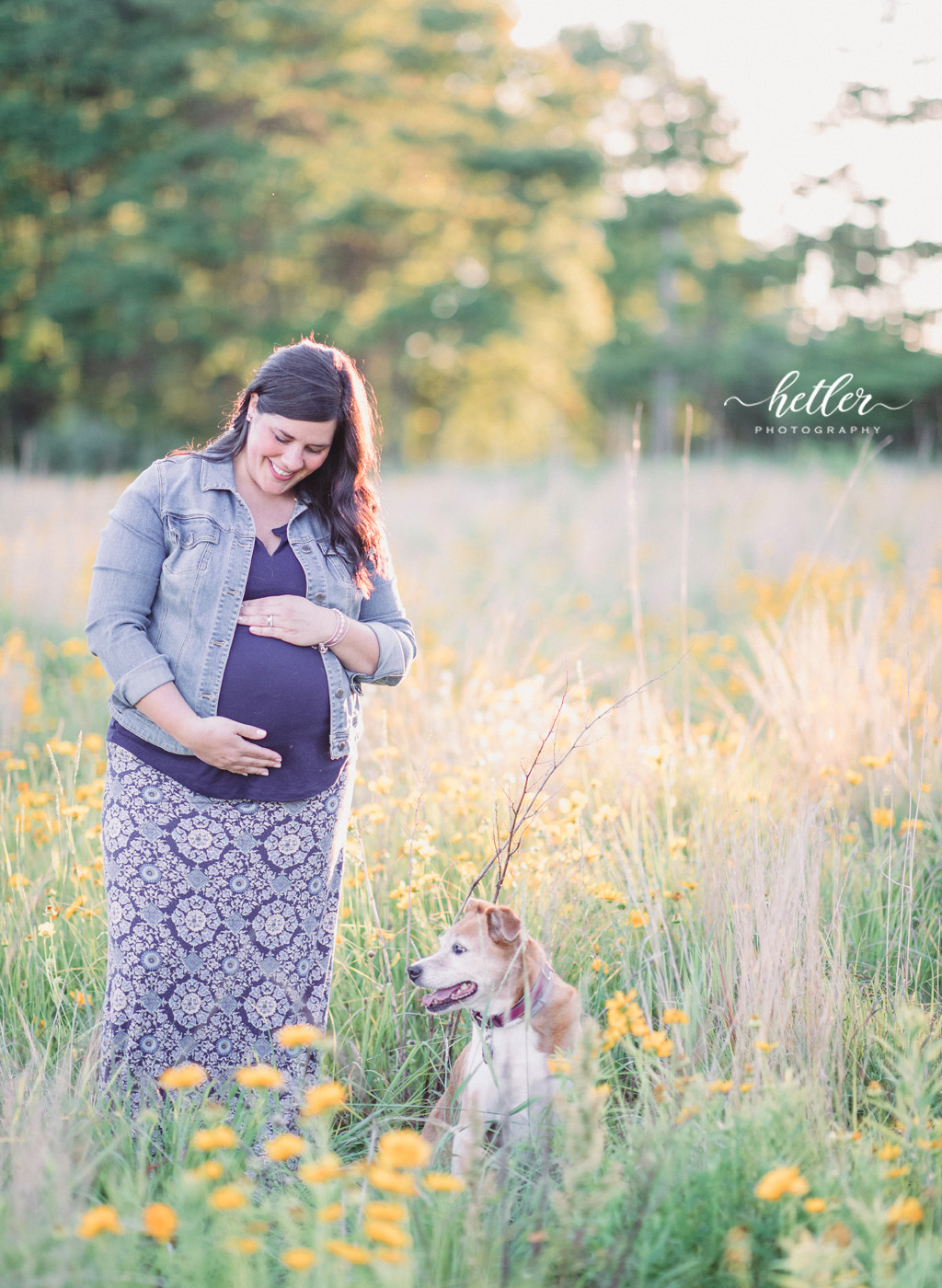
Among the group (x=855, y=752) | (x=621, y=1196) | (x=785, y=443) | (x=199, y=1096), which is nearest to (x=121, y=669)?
(x=199, y=1096)

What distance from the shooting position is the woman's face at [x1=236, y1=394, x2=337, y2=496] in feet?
7.84

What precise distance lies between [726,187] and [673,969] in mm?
28386

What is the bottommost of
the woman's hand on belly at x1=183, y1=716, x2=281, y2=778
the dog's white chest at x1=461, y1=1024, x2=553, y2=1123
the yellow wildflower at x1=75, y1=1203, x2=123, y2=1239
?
the dog's white chest at x1=461, y1=1024, x2=553, y2=1123

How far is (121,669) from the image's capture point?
2281mm

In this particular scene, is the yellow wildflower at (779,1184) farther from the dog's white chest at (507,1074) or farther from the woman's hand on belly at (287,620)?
the woman's hand on belly at (287,620)

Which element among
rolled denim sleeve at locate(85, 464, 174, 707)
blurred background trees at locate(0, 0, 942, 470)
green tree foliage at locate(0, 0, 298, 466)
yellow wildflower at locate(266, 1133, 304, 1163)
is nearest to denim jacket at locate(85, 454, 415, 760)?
rolled denim sleeve at locate(85, 464, 174, 707)

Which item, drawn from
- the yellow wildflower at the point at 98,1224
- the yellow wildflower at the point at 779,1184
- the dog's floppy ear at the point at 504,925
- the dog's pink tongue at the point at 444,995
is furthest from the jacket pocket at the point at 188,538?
the yellow wildflower at the point at 779,1184

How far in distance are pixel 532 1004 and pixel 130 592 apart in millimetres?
1417

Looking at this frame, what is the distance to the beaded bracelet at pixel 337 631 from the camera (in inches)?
95.3

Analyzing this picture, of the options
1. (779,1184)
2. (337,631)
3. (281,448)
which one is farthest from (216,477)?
(779,1184)

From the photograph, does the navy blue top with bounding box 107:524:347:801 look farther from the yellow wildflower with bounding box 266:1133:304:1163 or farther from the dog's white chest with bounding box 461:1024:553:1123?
the yellow wildflower with bounding box 266:1133:304:1163

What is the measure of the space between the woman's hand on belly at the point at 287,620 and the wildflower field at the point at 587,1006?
0.64 metres

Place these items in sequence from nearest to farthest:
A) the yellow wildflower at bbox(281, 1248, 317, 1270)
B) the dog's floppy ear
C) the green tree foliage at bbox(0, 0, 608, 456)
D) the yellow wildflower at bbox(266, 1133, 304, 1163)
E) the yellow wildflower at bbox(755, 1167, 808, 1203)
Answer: the yellow wildflower at bbox(281, 1248, 317, 1270), the yellow wildflower at bbox(266, 1133, 304, 1163), the yellow wildflower at bbox(755, 1167, 808, 1203), the dog's floppy ear, the green tree foliage at bbox(0, 0, 608, 456)

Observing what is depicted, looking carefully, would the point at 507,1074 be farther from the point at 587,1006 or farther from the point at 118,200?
the point at 118,200
